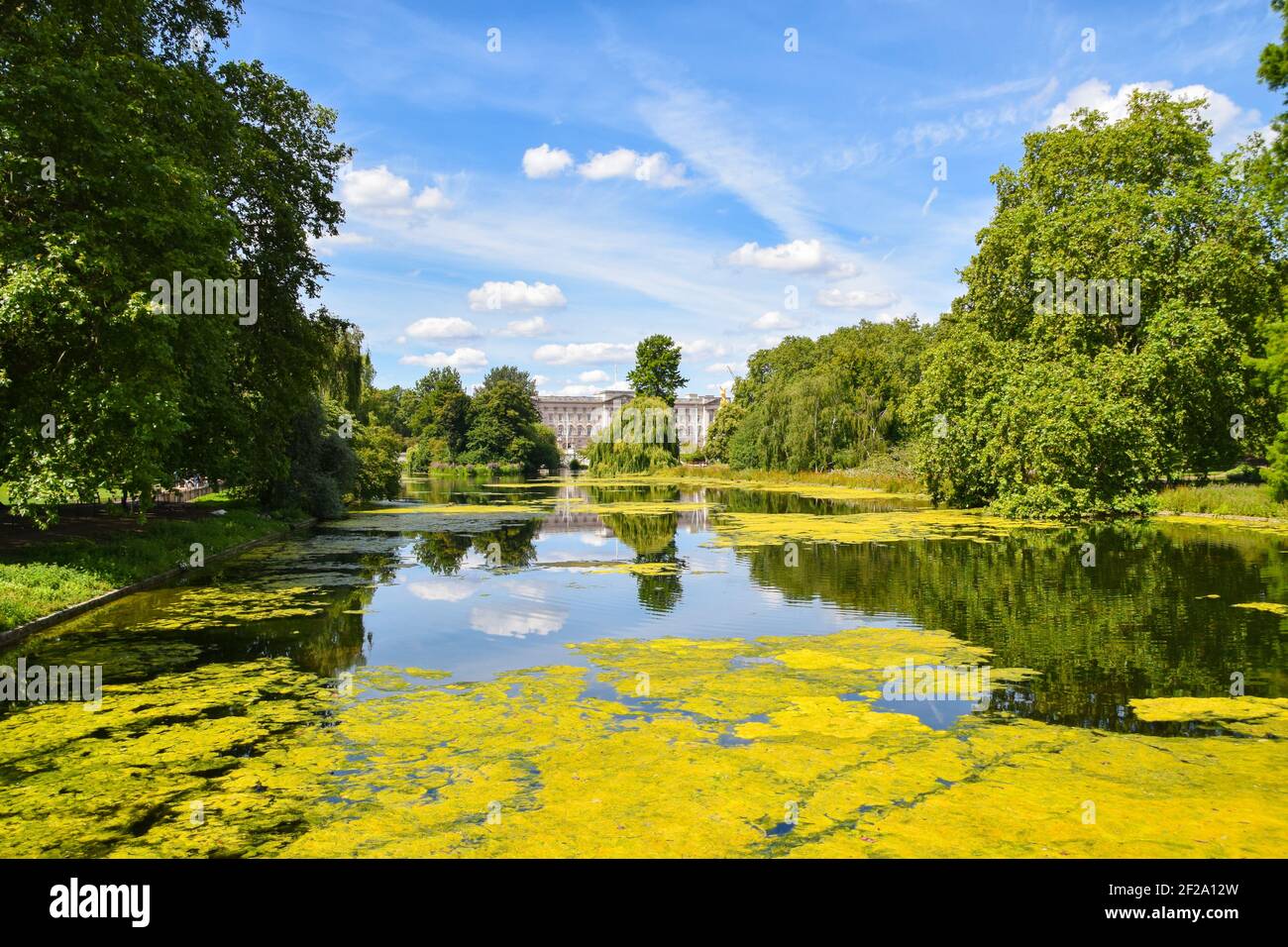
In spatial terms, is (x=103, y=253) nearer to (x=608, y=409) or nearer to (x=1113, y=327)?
(x=1113, y=327)

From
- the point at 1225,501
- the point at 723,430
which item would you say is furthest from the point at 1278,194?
the point at 723,430

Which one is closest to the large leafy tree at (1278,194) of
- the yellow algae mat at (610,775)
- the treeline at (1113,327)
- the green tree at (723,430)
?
the treeline at (1113,327)

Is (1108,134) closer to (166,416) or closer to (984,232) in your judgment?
(984,232)

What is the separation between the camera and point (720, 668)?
10.9 m

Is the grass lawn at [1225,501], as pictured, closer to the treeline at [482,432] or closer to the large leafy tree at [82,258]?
the large leafy tree at [82,258]

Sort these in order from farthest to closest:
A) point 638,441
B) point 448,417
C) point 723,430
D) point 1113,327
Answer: point 448,417, point 723,430, point 638,441, point 1113,327

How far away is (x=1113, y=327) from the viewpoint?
3341 centimetres

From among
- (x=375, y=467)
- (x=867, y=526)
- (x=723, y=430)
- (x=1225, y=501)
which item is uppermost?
(x=723, y=430)

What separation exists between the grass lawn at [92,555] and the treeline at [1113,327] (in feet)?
95.3

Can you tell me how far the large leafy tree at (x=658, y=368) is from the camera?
342 feet

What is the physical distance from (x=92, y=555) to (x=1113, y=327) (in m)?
36.5

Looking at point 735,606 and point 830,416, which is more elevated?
point 830,416

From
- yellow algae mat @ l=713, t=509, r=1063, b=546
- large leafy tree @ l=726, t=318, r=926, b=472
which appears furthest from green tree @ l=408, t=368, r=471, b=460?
yellow algae mat @ l=713, t=509, r=1063, b=546

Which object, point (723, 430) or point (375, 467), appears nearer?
point (375, 467)
